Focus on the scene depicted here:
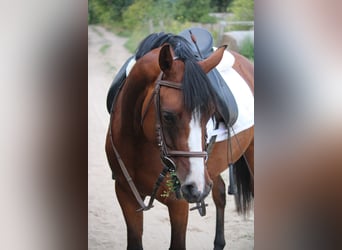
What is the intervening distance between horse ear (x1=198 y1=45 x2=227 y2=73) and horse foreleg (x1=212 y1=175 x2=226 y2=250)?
0.59 metres

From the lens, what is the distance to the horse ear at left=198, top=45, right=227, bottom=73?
248 centimetres

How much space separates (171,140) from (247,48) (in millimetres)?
713

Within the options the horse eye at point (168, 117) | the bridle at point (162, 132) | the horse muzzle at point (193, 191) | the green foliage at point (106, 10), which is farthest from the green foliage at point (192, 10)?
the horse muzzle at point (193, 191)

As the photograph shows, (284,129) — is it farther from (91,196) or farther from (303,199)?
(91,196)

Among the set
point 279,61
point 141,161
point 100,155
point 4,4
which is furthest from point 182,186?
point 4,4

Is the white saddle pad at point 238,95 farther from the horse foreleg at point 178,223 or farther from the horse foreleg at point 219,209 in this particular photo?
the horse foreleg at point 178,223

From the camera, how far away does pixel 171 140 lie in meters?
2.39

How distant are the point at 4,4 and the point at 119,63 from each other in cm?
56

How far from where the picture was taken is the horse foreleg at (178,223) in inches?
108

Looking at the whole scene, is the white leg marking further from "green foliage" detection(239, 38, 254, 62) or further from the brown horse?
"green foliage" detection(239, 38, 254, 62)

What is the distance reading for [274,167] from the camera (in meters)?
2.89

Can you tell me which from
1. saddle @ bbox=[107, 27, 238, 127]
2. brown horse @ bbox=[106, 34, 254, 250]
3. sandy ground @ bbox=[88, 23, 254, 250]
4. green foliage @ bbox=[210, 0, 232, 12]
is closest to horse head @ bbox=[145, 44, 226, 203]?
brown horse @ bbox=[106, 34, 254, 250]

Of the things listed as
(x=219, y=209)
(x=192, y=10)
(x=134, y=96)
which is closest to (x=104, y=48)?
(x=134, y=96)

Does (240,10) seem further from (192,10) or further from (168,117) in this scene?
(168,117)
